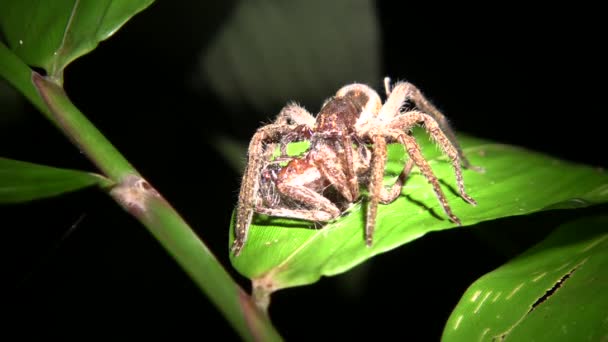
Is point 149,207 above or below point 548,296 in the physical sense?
above

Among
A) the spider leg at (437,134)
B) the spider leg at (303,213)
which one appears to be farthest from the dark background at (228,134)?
the spider leg at (303,213)

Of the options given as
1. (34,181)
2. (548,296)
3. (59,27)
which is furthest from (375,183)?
(59,27)

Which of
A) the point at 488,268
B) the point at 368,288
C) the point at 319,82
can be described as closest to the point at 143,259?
the point at 368,288

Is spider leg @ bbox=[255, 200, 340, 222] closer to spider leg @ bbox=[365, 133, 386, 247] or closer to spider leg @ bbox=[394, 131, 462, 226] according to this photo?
spider leg @ bbox=[365, 133, 386, 247]

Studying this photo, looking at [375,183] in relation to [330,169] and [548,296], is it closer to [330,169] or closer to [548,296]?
[330,169]

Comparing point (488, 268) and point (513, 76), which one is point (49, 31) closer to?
point (488, 268)

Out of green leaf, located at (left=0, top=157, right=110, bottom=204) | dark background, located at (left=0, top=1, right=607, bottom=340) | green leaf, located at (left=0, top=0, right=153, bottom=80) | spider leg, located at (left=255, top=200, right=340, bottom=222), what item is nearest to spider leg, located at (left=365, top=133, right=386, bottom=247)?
spider leg, located at (left=255, top=200, right=340, bottom=222)
